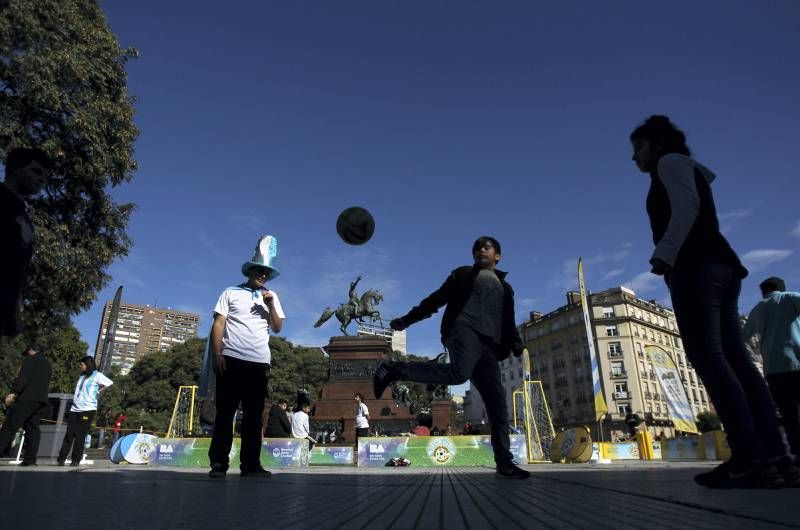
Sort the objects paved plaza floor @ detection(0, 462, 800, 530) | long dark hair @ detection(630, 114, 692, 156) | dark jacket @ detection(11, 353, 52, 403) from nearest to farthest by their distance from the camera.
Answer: paved plaza floor @ detection(0, 462, 800, 530) → long dark hair @ detection(630, 114, 692, 156) → dark jacket @ detection(11, 353, 52, 403)

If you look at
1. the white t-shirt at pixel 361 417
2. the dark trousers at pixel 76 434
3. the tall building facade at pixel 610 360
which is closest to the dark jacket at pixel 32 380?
the dark trousers at pixel 76 434

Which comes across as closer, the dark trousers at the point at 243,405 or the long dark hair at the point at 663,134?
the long dark hair at the point at 663,134

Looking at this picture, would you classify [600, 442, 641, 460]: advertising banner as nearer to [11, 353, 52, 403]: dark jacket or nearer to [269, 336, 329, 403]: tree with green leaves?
[11, 353, 52, 403]: dark jacket

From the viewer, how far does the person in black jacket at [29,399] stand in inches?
277

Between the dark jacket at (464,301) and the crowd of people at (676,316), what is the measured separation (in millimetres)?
10

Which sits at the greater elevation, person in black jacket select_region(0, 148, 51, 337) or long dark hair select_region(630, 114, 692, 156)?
long dark hair select_region(630, 114, 692, 156)

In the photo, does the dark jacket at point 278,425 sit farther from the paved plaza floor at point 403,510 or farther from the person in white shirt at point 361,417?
the paved plaza floor at point 403,510

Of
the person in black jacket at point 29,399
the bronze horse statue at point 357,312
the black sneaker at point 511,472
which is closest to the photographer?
the black sneaker at point 511,472

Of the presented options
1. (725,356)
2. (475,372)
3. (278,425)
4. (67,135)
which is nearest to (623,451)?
(278,425)

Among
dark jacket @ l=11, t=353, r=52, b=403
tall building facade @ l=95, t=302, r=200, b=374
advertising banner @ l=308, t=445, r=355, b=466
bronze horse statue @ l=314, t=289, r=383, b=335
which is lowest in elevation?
advertising banner @ l=308, t=445, r=355, b=466

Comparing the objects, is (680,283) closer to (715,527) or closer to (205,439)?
(715,527)

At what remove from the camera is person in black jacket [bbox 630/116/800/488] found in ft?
7.98

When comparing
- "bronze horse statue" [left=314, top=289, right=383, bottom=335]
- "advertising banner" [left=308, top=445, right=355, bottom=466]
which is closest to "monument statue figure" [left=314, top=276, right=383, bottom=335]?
"bronze horse statue" [left=314, top=289, right=383, bottom=335]

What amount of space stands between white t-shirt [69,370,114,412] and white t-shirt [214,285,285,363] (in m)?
4.80
